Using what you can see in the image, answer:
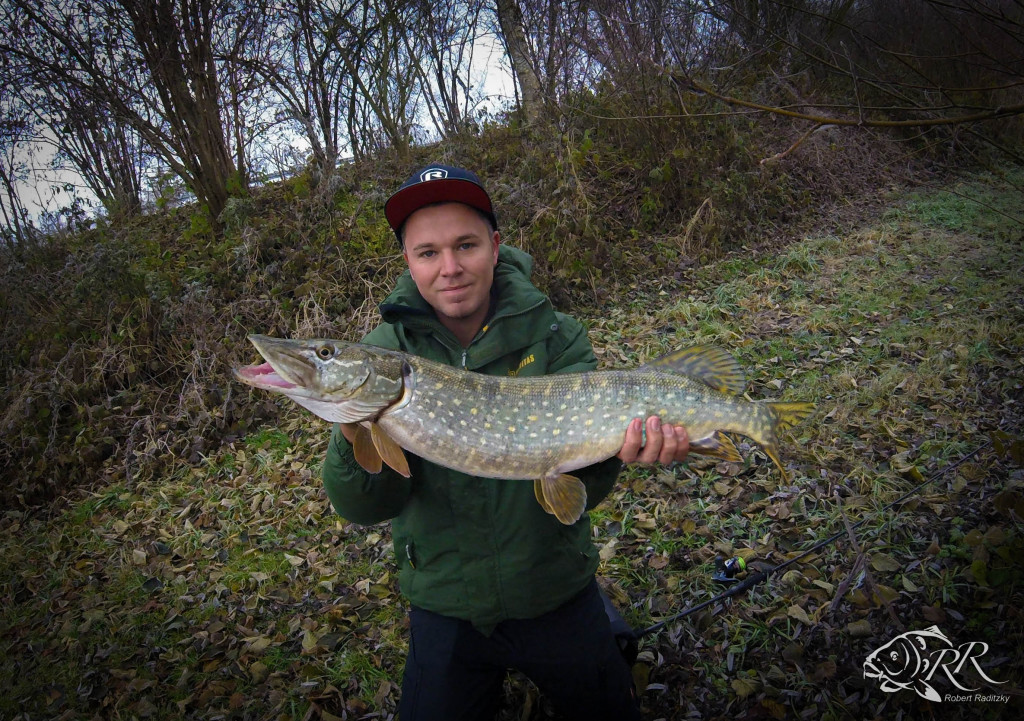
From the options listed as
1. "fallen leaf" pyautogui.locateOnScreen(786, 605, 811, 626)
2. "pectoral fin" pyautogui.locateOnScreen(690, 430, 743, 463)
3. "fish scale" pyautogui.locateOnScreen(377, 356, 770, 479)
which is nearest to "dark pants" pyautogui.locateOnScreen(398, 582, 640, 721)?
"fish scale" pyautogui.locateOnScreen(377, 356, 770, 479)

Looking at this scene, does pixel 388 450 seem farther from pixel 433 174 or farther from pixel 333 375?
pixel 433 174

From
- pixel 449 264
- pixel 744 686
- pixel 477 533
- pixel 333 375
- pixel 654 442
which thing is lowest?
pixel 744 686

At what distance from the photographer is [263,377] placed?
5.75 feet

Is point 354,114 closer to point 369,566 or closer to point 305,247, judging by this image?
point 305,247

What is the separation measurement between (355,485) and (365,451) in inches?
6.1

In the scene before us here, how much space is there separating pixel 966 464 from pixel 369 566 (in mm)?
3326

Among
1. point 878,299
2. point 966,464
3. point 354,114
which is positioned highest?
point 354,114

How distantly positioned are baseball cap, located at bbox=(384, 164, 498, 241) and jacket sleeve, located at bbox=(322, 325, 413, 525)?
0.87 meters

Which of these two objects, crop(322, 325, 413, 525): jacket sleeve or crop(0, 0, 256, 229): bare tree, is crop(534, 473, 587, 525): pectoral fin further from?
crop(0, 0, 256, 229): bare tree

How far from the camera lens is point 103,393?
16.1 feet

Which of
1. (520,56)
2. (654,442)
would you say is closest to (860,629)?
(654,442)

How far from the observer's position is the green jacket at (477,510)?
2010 millimetres

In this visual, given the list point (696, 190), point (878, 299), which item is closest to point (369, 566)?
point (878, 299)

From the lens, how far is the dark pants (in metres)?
1.98
